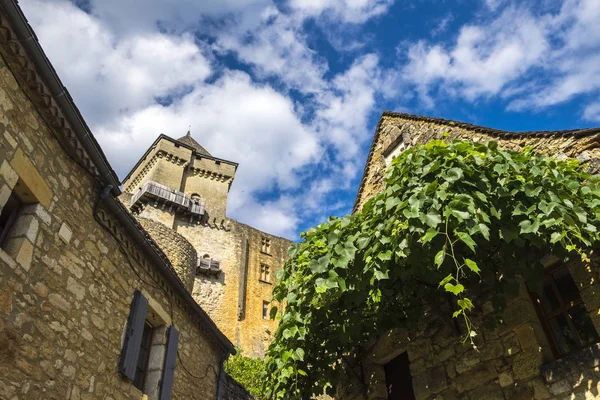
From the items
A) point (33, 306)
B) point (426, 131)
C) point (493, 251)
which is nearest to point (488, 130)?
point (426, 131)

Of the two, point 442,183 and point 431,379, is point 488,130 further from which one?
point 431,379

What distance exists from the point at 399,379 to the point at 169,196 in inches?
1184

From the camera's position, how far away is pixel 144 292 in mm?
6691

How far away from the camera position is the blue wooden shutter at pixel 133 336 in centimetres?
587

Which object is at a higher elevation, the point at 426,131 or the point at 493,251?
the point at 426,131

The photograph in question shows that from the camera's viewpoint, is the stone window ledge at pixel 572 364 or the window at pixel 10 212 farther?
the window at pixel 10 212

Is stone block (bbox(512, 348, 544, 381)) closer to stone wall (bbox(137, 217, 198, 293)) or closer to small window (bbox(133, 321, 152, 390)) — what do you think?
small window (bbox(133, 321, 152, 390))

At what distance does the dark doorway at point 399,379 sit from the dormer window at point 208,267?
26742 millimetres

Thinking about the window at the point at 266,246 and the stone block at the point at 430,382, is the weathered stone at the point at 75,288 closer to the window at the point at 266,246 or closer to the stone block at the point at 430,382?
the stone block at the point at 430,382

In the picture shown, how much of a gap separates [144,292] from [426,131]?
507cm

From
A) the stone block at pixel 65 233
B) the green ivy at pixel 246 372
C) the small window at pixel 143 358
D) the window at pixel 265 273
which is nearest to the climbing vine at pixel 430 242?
the small window at pixel 143 358

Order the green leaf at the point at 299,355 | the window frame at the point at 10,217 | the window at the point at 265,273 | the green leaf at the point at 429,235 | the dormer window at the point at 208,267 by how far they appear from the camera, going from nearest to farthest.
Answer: the green leaf at the point at 429,235 < the window frame at the point at 10,217 < the green leaf at the point at 299,355 < the dormer window at the point at 208,267 < the window at the point at 265,273

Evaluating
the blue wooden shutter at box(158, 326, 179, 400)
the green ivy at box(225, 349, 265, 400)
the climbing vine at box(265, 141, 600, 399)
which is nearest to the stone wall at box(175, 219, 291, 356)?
the green ivy at box(225, 349, 265, 400)

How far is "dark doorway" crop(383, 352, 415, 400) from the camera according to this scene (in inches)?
228
